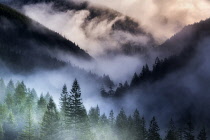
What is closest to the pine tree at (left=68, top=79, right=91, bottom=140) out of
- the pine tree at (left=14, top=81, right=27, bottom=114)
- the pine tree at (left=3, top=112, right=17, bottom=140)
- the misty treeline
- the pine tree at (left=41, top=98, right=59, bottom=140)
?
the misty treeline

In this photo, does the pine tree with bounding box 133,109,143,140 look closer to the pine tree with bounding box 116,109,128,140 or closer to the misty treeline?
the misty treeline

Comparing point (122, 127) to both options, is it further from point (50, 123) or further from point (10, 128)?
point (50, 123)

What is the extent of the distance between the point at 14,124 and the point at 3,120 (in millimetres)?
2450

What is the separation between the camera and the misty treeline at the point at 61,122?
47.2 meters

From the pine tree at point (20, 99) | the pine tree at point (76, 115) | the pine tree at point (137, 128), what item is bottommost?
the pine tree at point (76, 115)

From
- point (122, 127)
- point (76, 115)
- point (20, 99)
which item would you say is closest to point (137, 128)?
point (122, 127)

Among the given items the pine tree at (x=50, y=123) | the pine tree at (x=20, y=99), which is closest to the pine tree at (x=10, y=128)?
the pine tree at (x=20, y=99)

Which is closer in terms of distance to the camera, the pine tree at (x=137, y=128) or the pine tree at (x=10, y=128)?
the pine tree at (x=10, y=128)

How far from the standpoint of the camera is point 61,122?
181 ft

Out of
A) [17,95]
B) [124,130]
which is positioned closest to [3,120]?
[17,95]

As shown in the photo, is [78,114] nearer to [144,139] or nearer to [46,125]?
[46,125]

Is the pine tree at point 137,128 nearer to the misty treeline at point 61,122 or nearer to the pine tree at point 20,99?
the misty treeline at point 61,122

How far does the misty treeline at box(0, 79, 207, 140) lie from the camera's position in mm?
47188

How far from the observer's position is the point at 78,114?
154 feet
